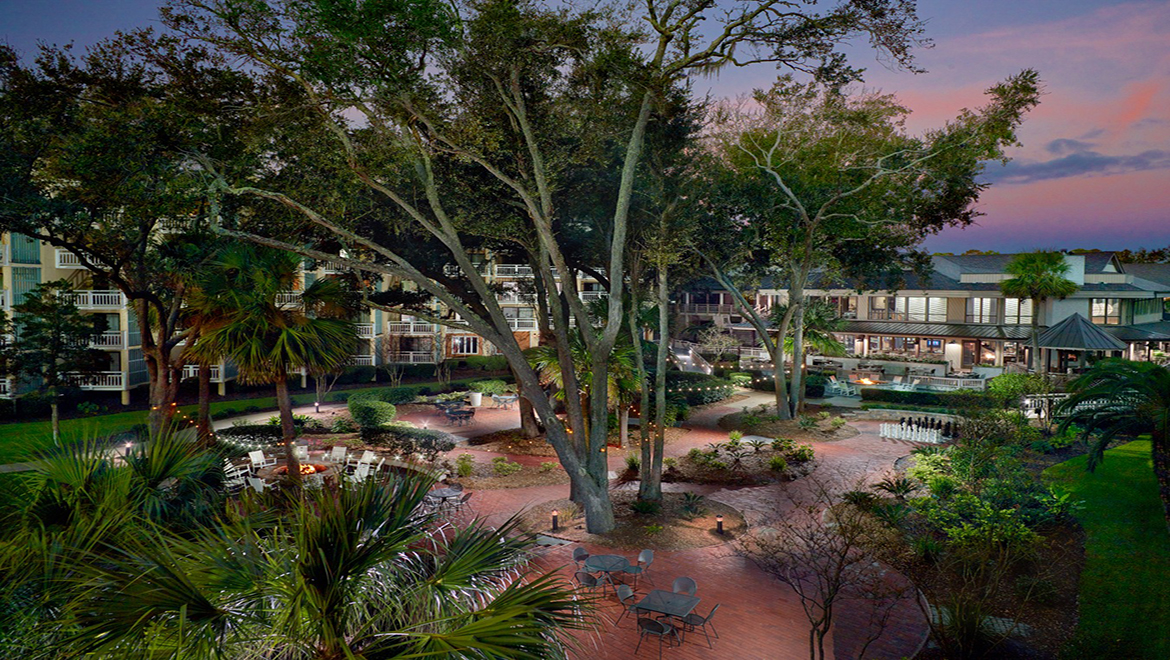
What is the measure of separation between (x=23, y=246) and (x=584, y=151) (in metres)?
31.8

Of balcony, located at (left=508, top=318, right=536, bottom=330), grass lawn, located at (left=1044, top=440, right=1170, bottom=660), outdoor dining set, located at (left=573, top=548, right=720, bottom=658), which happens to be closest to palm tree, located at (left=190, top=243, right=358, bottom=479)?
outdoor dining set, located at (left=573, top=548, right=720, bottom=658)

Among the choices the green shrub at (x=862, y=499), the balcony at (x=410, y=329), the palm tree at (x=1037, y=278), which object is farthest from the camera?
the balcony at (x=410, y=329)

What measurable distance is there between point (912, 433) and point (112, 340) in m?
36.4

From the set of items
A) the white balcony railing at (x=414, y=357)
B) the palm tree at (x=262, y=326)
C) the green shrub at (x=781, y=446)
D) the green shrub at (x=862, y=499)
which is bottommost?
the green shrub at (x=781, y=446)

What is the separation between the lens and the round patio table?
1102cm

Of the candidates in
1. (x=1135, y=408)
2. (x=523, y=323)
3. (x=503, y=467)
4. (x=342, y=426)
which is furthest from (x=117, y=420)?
(x=1135, y=408)

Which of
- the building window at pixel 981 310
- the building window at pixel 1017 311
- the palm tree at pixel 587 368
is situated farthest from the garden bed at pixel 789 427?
the building window at pixel 1017 311

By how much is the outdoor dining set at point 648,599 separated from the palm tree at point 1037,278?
33762mm

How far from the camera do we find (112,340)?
3344cm

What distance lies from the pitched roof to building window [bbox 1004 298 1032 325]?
252 inches

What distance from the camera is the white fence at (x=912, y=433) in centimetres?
2294

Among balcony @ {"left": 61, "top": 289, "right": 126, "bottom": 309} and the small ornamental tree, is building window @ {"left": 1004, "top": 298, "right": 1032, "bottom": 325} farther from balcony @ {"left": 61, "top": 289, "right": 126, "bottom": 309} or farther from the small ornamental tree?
balcony @ {"left": 61, "top": 289, "right": 126, "bottom": 309}

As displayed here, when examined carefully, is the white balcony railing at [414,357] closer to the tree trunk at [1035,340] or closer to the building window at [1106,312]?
the tree trunk at [1035,340]

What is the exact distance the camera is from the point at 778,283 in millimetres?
31938
